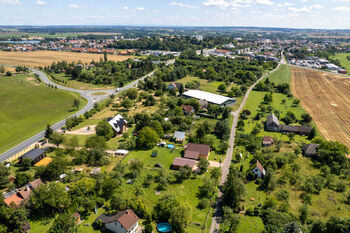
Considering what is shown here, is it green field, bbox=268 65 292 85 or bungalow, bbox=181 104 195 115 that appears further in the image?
green field, bbox=268 65 292 85

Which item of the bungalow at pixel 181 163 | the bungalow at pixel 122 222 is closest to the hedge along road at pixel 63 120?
the bungalow at pixel 122 222

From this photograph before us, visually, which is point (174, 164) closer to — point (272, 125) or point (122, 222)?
point (122, 222)

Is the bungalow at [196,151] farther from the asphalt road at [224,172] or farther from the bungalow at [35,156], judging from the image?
the bungalow at [35,156]

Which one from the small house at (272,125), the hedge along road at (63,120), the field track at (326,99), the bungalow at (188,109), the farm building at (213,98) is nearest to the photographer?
the hedge along road at (63,120)

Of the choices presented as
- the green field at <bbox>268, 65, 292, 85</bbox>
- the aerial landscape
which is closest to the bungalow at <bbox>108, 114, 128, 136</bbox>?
the aerial landscape

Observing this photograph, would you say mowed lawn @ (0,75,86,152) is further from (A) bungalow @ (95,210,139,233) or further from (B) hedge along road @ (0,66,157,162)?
(A) bungalow @ (95,210,139,233)

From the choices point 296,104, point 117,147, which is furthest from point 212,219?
point 296,104

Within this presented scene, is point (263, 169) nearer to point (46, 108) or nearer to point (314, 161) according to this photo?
point (314, 161)
